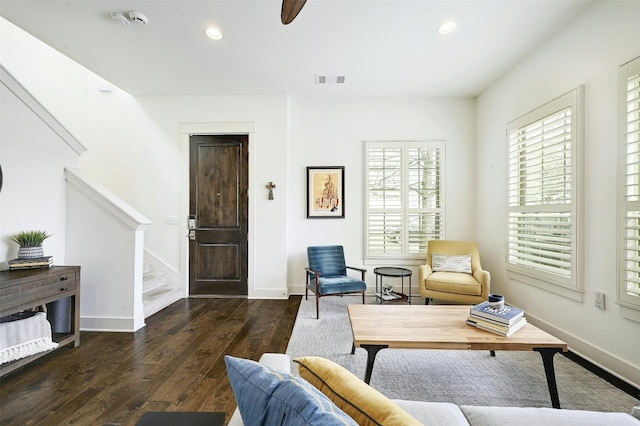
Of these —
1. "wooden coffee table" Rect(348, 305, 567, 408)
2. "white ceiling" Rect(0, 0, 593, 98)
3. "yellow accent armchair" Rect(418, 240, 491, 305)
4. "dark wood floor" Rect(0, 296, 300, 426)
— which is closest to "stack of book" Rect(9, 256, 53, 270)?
"dark wood floor" Rect(0, 296, 300, 426)

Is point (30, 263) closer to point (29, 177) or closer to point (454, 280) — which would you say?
point (29, 177)

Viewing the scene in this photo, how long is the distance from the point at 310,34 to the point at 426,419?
314 centimetres

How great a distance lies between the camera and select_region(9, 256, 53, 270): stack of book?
7.92ft

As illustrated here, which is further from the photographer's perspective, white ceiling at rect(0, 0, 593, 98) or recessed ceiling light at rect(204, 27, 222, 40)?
recessed ceiling light at rect(204, 27, 222, 40)

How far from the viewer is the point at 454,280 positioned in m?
3.49

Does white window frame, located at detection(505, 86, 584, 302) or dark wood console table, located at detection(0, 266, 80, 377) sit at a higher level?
white window frame, located at detection(505, 86, 584, 302)

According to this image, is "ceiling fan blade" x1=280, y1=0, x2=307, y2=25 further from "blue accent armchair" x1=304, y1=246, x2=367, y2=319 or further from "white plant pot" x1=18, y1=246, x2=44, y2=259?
"white plant pot" x1=18, y1=246, x2=44, y2=259

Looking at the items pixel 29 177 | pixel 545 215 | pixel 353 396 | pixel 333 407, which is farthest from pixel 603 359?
pixel 29 177

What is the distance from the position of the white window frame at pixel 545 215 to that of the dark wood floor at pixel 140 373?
8.86 feet

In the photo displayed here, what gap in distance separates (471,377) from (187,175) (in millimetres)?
4235

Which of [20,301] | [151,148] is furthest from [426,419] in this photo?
[151,148]

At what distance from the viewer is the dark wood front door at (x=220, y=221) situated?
4.32 meters

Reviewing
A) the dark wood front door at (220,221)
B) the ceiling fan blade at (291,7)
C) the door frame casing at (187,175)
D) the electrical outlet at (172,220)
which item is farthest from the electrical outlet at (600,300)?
the electrical outlet at (172,220)

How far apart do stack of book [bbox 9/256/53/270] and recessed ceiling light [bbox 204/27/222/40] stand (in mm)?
2576
